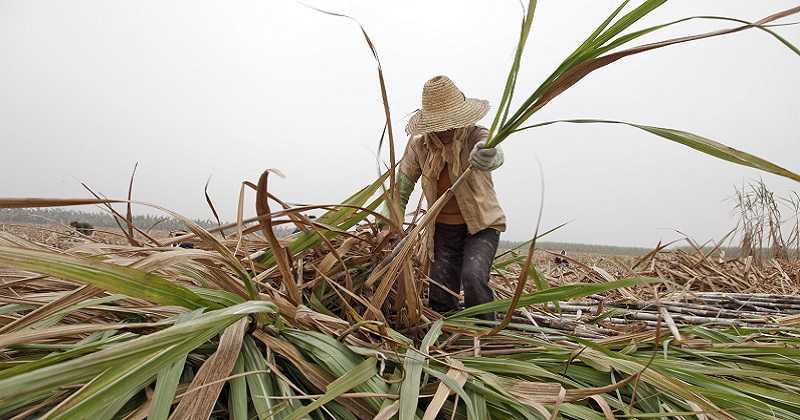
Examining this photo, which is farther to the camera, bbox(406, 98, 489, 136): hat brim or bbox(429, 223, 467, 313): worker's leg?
bbox(429, 223, 467, 313): worker's leg

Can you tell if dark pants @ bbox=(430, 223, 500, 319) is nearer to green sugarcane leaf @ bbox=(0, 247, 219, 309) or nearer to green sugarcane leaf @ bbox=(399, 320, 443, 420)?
green sugarcane leaf @ bbox=(399, 320, 443, 420)

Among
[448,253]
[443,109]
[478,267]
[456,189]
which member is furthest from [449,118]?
[448,253]

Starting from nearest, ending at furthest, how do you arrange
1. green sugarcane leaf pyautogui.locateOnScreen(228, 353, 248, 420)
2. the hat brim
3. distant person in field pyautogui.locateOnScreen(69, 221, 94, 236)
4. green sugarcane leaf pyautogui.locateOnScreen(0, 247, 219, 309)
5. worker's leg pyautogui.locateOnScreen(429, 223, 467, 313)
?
green sugarcane leaf pyautogui.locateOnScreen(0, 247, 219, 309)
green sugarcane leaf pyautogui.locateOnScreen(228, 353, 248, 420)
distant person in field pyautogui.locateOnScreen(69, 221, 94, 236)
the hat brim
worker's leg pyautogui.locateOnScreen(429, 223, 467, 313)

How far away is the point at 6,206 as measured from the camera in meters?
0.79

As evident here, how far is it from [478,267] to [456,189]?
36 cm

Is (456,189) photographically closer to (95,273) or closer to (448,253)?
(448,253)

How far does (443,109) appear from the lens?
7.30 feet

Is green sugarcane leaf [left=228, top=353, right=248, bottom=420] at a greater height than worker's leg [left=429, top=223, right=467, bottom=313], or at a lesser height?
lesser

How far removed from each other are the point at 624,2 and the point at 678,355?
99 cm

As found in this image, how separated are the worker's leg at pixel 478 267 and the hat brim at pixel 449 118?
1.85 feet

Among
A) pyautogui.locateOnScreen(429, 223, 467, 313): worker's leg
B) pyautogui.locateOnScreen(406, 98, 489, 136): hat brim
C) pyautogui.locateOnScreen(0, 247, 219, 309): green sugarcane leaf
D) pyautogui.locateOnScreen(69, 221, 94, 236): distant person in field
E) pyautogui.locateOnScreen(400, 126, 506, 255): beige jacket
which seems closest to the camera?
pyautogui.locateOnScreen(0, 247, 219, 309): green sugarcane leaf

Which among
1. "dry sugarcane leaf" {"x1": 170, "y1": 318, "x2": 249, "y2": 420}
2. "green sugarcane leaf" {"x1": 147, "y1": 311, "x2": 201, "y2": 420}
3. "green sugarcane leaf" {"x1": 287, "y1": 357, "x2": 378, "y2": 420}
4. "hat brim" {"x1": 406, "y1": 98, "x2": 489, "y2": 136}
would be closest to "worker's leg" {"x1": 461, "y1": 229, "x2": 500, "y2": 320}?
"hat brim" {"x1": 406, "y1": 98, "x2": 489, "y2": 136}

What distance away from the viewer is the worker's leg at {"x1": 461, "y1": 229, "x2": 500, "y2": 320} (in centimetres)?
222

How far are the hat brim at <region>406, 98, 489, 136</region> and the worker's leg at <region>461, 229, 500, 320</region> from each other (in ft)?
1.85
